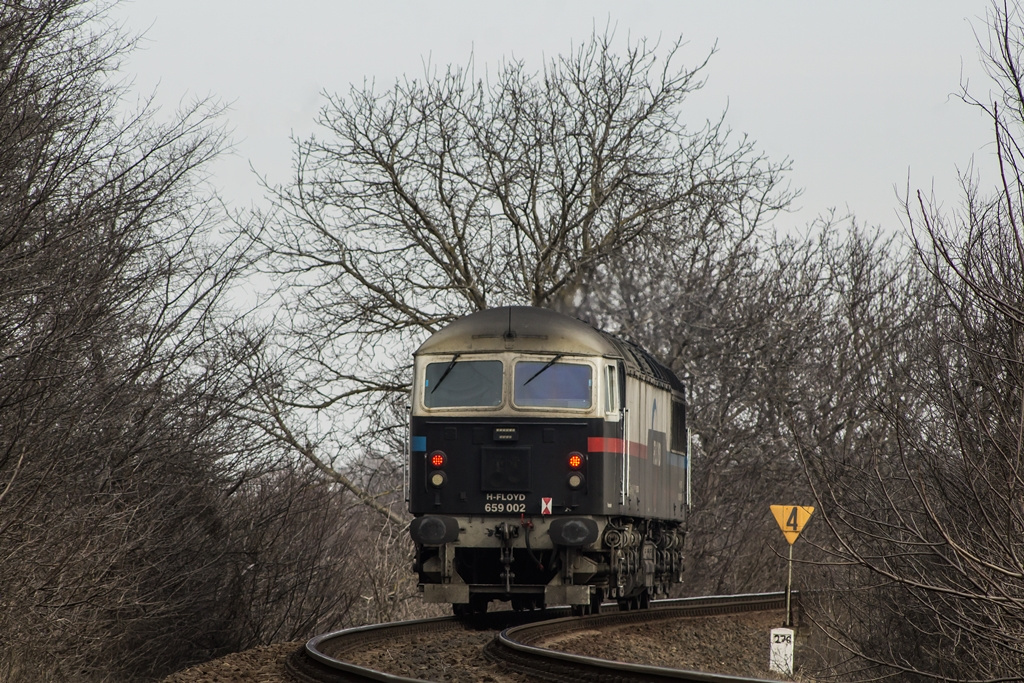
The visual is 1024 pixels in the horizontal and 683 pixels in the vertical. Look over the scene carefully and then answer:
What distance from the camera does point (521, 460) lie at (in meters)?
14.4

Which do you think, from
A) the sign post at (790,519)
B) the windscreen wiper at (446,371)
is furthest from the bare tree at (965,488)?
the windscreen wiper at (446,371)

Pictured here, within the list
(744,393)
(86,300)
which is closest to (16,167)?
(86,300)

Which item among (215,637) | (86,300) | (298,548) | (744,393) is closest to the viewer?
(86,300)

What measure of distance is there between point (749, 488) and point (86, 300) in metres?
16.9

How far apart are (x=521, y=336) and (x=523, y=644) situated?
11.6 feet

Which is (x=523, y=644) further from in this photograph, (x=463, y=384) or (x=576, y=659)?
(x=463, y=384)

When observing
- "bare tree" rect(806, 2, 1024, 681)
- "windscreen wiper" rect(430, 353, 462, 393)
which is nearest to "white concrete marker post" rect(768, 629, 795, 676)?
"bare tree" rect(806, 2, 1024, 681)

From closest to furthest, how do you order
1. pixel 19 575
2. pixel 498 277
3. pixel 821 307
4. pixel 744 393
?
pixel 19 575 → pixel 498 277 → pixel 744 393 → pixel 821 307

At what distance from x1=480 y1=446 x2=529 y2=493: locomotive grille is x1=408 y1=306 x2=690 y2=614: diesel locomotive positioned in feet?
0.04

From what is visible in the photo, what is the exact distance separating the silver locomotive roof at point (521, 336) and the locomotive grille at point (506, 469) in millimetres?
1172

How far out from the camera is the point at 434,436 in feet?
48.0

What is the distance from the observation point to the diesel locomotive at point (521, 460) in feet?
46.8

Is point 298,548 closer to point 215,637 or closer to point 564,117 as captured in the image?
point 215,637

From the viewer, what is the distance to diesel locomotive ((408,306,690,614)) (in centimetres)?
1427
